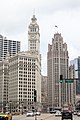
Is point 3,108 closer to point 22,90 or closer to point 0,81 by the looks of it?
point 22,90

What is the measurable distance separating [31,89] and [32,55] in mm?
19755

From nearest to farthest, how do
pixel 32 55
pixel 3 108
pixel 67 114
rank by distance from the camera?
pixel 67 114 < pixel 3 108 < pixel 32 55

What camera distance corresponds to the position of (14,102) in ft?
579

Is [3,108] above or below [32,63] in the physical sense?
below

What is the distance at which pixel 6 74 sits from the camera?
653 feet

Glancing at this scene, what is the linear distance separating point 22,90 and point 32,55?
2198cm

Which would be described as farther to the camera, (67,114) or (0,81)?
(0,81)

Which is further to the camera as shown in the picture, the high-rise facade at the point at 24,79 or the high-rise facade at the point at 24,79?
the high-rise facade at the point at 24,79

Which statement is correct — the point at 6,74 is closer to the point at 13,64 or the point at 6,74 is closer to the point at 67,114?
the point at 13,64

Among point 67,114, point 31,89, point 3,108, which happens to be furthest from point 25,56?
point 67,114

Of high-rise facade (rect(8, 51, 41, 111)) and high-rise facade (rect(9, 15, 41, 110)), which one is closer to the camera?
high-rise facade (rect(8, 51, 41, 111))

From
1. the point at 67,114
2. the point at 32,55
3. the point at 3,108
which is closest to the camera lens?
the point at 67,114

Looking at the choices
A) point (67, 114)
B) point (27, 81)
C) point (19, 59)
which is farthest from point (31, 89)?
point (67, 114)

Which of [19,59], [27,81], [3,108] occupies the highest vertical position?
[19,59]
